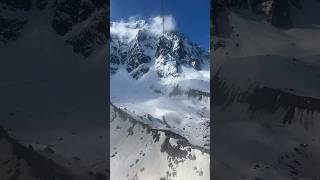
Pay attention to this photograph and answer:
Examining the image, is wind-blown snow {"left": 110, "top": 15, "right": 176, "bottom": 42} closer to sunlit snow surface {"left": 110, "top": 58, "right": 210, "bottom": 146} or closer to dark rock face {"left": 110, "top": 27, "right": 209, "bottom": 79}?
dark rock face {"left": 110, "top": 27, "right": 209, "bottom": 79}

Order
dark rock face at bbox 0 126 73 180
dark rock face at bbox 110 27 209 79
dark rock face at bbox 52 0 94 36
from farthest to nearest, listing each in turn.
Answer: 1. dark rock face at bbox 110 27 209 79
2. dark rock face at bbox 52 0 94 36
3. dark rock face at bbox 0 126 73 180

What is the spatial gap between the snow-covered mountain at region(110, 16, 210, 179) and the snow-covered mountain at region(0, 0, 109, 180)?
151mm

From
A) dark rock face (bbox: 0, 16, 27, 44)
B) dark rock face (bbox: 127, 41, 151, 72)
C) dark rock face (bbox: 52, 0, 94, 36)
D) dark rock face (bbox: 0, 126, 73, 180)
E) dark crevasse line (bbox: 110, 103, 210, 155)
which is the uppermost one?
dark rock face (bbox: 52, 0, 94, 36)

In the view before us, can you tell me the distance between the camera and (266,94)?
11.3ft

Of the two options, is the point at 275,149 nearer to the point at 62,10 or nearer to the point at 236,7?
the point at 236,7

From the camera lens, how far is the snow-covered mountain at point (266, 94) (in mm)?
3344

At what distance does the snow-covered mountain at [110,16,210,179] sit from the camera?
3555mm

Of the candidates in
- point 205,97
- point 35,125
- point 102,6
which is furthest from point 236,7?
point 35,125

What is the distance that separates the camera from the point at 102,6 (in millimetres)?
3568

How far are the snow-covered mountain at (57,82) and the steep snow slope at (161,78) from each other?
16 cm

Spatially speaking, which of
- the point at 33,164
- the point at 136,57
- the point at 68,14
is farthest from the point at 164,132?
the point at 68,14

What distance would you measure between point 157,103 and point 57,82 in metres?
0.78

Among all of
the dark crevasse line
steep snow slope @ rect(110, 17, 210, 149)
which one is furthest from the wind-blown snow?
the dark crevasse line

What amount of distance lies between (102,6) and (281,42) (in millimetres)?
1368
